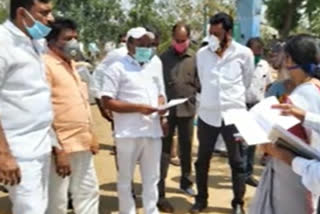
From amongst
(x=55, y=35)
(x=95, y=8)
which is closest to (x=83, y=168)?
(x=55, y=35)

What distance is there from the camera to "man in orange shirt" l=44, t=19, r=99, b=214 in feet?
13.3

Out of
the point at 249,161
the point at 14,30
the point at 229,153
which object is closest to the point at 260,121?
the point at 14,30

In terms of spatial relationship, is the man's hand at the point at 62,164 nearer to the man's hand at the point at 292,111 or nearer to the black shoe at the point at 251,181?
the man's hand at the point at 292,111

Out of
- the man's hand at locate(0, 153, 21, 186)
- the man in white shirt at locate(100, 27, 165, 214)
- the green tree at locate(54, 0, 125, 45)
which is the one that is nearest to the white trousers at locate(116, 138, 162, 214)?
the man in white shirt at locate(100, 27, 165, 214)

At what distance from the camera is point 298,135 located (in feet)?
10.8

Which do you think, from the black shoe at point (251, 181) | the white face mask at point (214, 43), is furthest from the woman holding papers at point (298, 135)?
the black shoe at point (251, 181)

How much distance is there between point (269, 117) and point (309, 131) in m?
0.25

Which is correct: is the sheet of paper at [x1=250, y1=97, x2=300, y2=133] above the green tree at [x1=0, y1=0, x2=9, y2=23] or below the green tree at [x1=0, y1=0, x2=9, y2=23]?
below

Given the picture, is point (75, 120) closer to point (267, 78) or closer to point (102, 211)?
point (102, 211)

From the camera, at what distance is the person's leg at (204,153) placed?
17.7 ft

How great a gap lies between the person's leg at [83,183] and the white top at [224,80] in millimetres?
1444

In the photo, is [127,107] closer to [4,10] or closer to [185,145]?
[185,145]

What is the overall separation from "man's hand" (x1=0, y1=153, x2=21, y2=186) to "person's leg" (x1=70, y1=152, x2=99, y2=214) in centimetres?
118

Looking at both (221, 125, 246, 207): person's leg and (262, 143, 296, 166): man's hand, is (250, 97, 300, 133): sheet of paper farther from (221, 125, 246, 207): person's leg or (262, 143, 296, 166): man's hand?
(221, 125, 246, 207): person's leg
